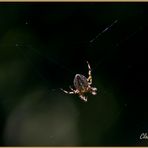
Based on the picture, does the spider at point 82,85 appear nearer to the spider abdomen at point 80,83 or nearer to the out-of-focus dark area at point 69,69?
the spider abdomen at point 80,83

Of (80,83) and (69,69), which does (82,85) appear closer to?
(80,83)

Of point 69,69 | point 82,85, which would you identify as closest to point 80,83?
point 82,85

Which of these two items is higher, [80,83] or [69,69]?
[69,69]

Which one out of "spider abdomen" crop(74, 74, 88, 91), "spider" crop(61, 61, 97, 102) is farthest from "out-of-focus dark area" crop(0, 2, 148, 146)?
"spider abdomen" crop(74, 74, 88, 91)

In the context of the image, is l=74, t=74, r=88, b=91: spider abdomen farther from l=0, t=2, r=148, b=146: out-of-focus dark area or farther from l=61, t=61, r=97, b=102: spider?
l=0, t=2, r=148, b=146: out-of-focus dark area

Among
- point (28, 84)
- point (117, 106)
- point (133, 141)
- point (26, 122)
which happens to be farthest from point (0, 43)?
point (133, 141)

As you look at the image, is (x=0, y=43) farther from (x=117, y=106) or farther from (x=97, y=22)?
(x=117, y=106)

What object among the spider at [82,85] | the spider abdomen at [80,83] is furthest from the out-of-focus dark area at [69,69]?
the spider abdomen at [80,83]
